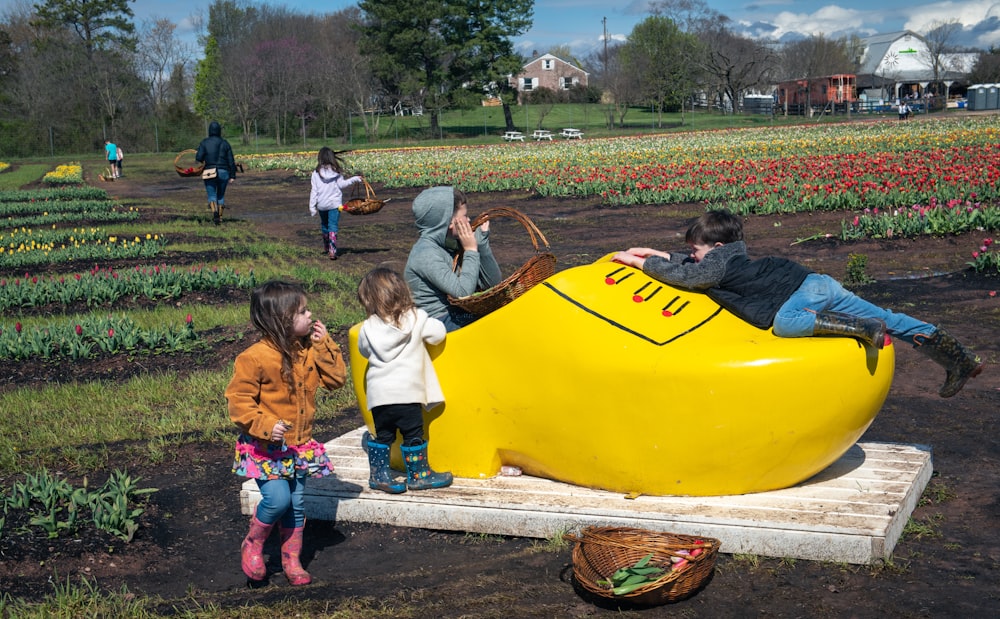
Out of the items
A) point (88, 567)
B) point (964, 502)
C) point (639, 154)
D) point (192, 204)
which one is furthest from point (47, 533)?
point (639, 154)

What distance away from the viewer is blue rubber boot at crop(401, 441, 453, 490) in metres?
4.68

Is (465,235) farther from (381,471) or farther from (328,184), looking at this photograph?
(328,184)

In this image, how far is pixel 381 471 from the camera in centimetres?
475

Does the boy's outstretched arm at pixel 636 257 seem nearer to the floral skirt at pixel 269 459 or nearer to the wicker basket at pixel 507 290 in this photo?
the wicker basket at pixel 507 290

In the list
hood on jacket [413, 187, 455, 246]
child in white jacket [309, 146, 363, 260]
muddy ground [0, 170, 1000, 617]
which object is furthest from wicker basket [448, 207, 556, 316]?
child in white jacket [309, 146, 363, 260]

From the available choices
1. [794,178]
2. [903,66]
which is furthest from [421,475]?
[903,66]

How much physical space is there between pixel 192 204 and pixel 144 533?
19474 mm

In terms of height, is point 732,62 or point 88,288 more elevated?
point 732,62

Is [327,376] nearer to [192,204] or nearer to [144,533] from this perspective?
[144,533]

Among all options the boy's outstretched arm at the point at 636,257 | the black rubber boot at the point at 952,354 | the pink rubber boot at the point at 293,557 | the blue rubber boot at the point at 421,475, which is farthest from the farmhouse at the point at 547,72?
the pink rubber boot at the point at 293,557

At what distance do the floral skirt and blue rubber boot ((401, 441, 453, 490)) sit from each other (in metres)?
0.63

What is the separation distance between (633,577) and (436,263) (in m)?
1.94

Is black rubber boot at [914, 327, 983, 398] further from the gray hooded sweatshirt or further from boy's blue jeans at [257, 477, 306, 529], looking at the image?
boy's blue jeans at [257, 477, 306, 529]

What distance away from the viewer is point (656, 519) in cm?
415
